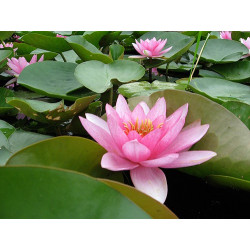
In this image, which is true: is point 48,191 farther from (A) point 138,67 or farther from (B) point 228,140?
(A) point 138,67

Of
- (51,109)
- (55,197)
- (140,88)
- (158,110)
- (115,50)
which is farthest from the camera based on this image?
(115,50)

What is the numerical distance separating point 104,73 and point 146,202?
591 mm

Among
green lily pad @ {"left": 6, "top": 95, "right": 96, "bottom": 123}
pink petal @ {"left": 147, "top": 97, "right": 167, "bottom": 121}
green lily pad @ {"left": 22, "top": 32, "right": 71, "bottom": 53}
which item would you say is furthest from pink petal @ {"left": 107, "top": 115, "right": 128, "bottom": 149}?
green lily pad @ {"left": 22, "top": 32, "right": 71, "bottom": 53}

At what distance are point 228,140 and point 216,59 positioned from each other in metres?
0.75

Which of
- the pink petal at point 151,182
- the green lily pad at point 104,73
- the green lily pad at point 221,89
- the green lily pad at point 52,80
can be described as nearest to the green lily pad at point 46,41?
the green lily pad at point 52,80

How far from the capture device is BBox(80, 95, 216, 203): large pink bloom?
1.59ft

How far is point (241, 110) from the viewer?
66cm

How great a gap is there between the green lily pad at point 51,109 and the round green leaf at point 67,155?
221 mm

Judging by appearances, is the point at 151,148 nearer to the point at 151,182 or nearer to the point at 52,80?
the point at 151,182

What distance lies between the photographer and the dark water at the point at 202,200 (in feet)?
1.78

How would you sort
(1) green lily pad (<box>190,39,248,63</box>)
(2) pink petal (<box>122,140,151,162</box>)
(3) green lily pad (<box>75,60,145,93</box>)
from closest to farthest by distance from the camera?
1. (2) pink petal (<box>122,140,151,162</box>)
2. (3) green lily pad (<box>75,60,145,93</box>)
3. (1) green lily pad (<box>190,39,248,63</box>)

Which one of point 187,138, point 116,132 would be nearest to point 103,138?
point 116,132

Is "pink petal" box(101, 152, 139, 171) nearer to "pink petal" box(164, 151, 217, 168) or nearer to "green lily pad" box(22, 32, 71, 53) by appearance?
"pink petal" box(164, 151, 217, 168)

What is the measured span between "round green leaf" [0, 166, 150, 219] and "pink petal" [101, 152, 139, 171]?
0.35 feet
